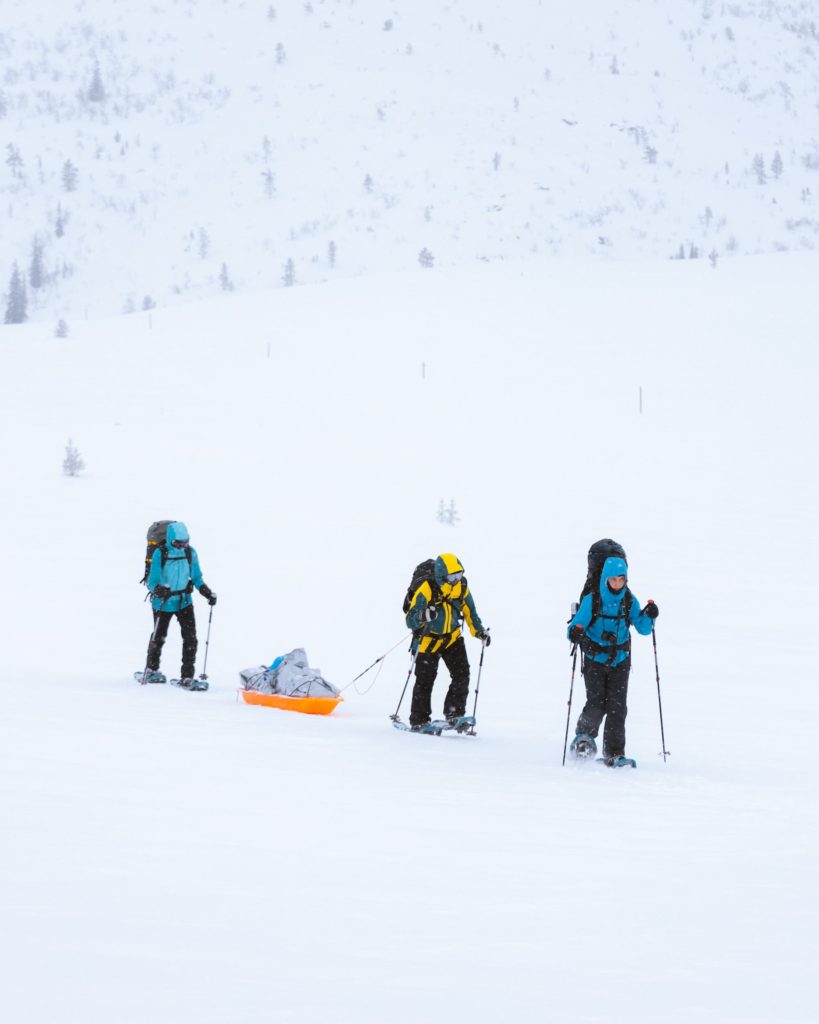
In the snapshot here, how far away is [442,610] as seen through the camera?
8398 mm

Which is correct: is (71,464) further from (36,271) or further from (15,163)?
(15,163)

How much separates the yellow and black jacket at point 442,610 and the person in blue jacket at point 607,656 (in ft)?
3.33

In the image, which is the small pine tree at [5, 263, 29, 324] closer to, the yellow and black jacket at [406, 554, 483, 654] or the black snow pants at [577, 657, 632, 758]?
the yellow and black jacket at [406, 554, 483, 654]

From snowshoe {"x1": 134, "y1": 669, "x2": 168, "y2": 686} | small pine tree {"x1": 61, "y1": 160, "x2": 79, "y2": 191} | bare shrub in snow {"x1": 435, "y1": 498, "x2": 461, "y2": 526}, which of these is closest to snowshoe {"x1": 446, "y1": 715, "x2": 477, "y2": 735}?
snowshoe {"x1": 134, "y1": 669, "x2": 168, "y2": 686}

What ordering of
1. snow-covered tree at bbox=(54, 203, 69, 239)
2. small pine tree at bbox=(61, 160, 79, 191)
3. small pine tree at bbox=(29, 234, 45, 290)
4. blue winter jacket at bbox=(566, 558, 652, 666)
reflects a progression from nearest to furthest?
blue winter jacket at bbox=(566, 558, 652, 666) < small pine tree at bbox=(29, 234, 45, 290) < snow-covered tree at bbox=(54, 203, 69, 239) < small pine tree at bbox=(61, 160, 79, 191)

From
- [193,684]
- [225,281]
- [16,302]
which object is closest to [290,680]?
[193,684]

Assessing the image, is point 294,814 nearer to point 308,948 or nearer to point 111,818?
point 111,818

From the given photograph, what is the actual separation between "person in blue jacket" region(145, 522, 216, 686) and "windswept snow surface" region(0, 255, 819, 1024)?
470 mm

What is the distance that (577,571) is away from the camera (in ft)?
59.5

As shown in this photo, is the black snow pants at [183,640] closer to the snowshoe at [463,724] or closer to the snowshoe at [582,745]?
the snowshoe at [463,724]

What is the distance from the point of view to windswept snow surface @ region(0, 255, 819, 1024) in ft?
11.1

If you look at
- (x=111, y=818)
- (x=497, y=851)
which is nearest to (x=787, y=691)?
(x=497, y=851)

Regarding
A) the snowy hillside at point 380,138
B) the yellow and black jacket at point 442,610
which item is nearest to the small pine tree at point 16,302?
the snowy hillside at point 380,138

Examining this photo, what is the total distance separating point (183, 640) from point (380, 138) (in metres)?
74.0
